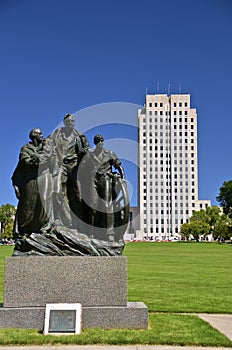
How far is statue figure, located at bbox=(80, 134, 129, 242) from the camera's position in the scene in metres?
10.8

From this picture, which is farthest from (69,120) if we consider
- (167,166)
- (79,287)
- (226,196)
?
(167,166)

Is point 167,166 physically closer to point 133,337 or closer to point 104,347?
point 133,337

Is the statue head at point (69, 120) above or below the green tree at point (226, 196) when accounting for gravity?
below

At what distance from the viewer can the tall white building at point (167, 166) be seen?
14750cm

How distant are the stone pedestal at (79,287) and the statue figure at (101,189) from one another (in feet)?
3.60

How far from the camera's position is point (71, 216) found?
416 inches

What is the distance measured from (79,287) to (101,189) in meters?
2.64

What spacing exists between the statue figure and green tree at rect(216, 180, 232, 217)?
3203 inches

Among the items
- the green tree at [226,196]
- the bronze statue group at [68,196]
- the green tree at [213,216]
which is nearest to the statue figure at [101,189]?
the bronze statue group at [68,196]

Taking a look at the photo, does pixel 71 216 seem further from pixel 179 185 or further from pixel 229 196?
pixel 179 185

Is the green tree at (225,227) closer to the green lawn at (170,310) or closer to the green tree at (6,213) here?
the green tree at (6,213)

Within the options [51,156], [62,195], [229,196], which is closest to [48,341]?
[62,195]

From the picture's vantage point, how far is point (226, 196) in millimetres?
91000

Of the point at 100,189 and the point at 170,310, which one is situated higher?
the point at 100,189
